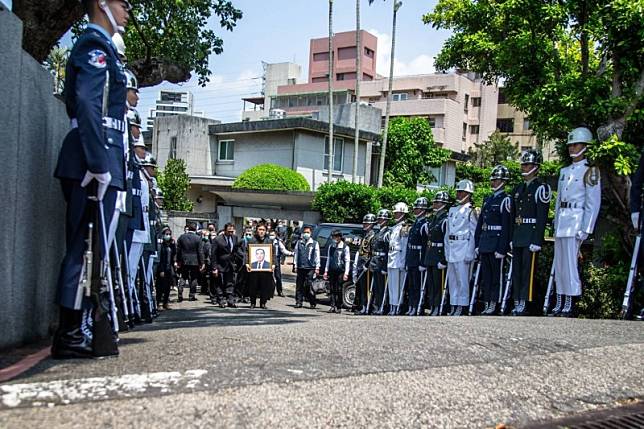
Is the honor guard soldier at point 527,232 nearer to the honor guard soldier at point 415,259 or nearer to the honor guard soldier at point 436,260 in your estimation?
the honor guard soldier at point 436,260

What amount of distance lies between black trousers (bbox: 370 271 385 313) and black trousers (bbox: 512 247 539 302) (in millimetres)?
5118

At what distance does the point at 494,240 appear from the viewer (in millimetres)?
10180

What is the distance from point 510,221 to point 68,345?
7137 mm

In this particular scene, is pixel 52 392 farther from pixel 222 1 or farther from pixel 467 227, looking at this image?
pixel 222 1

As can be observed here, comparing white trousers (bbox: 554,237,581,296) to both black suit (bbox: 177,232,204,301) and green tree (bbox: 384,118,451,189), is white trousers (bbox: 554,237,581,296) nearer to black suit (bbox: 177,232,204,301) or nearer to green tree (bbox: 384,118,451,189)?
black suit (bbox: 177,232,204,301)

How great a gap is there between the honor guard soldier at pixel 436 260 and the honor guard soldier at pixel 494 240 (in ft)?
4.48

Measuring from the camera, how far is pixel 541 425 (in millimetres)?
4020

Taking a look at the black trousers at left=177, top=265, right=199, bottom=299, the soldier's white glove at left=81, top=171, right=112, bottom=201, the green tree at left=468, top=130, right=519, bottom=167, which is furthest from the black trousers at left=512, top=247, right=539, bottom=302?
the green tree at left=468, top=130, right=519, bottom=167

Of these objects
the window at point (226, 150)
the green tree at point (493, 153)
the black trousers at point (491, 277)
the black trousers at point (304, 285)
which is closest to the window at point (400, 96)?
the green tree at point (493, 153)

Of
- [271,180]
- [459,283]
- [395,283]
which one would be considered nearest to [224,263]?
[395,283]

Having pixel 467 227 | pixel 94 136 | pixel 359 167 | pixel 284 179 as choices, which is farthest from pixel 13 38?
pixel 359 167

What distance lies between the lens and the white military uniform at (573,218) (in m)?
8.75

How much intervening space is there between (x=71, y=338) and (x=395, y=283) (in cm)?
1005

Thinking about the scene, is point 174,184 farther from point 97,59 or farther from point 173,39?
point 97,59
